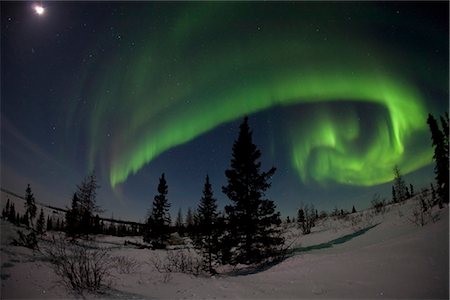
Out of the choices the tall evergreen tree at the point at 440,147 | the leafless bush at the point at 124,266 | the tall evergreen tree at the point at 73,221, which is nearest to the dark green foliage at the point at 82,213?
A: the tall evergreen tree at the point at 73,221

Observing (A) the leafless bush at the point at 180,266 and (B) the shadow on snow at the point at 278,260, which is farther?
(A) the leafless bush at the point at 180,266

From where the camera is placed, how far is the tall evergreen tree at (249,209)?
55.4ft

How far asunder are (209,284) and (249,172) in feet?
37.4

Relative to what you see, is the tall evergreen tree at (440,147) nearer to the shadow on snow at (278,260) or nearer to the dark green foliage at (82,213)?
the shadow on snow at (278,260)

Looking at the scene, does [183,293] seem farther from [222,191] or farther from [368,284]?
[222,191]

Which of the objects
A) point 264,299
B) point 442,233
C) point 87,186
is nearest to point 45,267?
point 264,299

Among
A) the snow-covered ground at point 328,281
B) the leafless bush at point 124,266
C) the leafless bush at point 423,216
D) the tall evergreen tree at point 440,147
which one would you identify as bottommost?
the leafless bush at point 124,266

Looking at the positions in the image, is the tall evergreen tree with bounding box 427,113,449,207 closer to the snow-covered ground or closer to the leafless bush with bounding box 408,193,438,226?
the leafless bush with bounding box 408,193,438,226

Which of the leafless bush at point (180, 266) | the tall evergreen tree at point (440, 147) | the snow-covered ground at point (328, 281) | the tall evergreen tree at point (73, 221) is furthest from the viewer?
the tall evergreen tree at point (73, 221)

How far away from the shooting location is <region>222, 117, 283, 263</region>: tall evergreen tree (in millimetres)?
16875

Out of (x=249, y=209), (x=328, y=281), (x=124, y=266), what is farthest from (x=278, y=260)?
(x=124, y=266)

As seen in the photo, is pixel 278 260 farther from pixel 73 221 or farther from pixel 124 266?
pixel 73 221

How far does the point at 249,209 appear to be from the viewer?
18.1 metres

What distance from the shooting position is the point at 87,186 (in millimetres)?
43500
